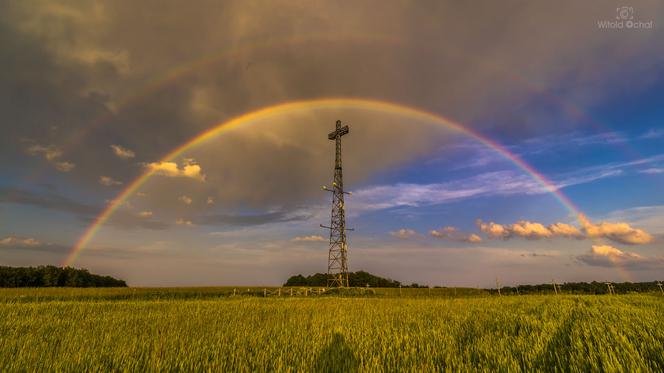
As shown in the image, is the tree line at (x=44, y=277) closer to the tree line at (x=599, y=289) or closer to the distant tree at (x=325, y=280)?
the distant tree at (x=325, y=280)

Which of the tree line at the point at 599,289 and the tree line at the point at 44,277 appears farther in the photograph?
the tree line at the point at 44,277

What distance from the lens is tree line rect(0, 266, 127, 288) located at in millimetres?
78062

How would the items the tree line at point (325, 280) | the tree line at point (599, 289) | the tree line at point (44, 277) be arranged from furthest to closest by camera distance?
the tree line at point (325, 280) → the tree line at point (44, 277) → the tree line at point (599, 289)

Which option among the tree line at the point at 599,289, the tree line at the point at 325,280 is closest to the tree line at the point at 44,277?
the tree line at the point at 325,280

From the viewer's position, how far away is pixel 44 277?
8212 centimetres

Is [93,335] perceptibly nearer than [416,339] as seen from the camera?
No

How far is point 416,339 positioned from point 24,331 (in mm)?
9571

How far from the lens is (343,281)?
49500 millimetres

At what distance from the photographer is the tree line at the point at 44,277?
7806cm

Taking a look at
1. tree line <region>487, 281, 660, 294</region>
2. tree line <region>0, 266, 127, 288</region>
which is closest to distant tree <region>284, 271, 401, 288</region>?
tree line <region>487, 281, 660, 294</region>

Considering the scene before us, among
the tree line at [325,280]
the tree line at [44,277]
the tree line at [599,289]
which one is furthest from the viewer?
the tree line at [325,280]

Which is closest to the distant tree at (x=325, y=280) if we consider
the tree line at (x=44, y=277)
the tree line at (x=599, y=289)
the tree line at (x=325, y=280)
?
the tree line at (x=325, y=280)

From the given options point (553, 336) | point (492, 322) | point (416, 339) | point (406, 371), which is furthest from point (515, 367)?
point (492, 322)

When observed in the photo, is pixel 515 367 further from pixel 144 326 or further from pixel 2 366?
pixel 144 326
